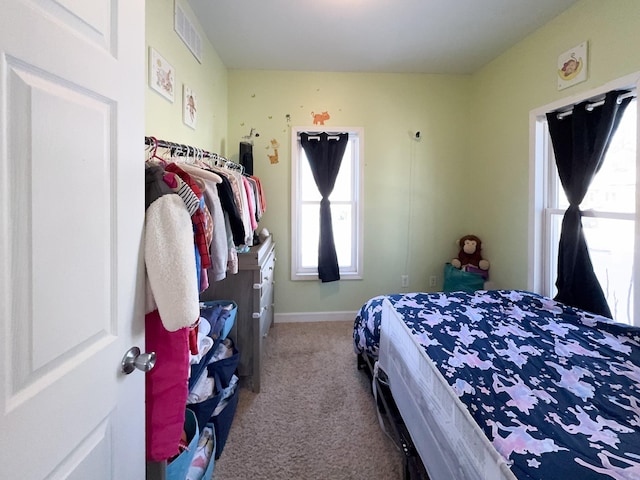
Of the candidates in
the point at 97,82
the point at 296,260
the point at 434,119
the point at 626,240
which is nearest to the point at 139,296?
the point at 97,82

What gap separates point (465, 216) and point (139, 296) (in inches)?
127

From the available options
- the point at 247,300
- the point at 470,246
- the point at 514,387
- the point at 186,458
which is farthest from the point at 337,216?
the point at 186,458

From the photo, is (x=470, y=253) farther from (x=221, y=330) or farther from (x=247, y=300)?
(x=221, y=330)

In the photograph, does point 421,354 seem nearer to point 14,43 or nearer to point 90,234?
point 90,234

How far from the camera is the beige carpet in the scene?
55.9 inches

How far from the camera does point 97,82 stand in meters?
0.65

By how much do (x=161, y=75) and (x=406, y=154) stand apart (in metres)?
2.33

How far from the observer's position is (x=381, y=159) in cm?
311

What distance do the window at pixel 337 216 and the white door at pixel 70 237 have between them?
232cm

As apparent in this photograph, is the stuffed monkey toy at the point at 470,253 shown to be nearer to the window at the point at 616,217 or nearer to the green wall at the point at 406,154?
the green wall at the point at 406,154

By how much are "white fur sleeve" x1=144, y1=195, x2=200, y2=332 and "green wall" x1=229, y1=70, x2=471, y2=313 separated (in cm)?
225

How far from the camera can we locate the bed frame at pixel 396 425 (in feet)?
4.09

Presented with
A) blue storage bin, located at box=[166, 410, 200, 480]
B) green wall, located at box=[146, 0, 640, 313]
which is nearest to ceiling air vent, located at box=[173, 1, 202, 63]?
green wall, located at box=[146, 0, 640, 313]

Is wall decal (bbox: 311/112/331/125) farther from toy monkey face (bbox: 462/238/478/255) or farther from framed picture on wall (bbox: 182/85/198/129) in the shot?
A: toy monkey face (bbox: 462/238/478/255)
